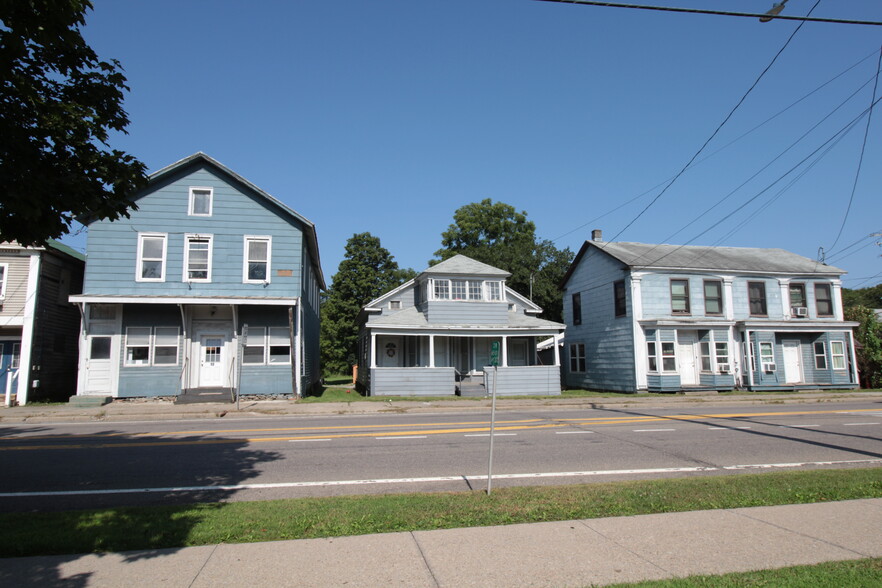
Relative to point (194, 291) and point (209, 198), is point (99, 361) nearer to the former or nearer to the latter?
point (194, 291)

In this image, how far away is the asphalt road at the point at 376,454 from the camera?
7.61m

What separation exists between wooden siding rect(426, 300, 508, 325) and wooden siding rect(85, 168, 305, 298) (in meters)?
6.72

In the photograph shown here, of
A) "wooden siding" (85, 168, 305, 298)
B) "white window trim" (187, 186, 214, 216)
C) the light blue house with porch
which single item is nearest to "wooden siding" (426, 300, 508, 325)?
the light blue house with porch

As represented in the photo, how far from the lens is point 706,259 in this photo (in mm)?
28875

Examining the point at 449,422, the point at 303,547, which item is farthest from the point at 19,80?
the point at 449,422

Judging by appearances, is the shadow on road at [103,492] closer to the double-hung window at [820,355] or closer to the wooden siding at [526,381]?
the wooden siding at [526,381]

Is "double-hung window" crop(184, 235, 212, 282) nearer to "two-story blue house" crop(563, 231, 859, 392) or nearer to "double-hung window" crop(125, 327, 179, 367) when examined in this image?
"double-hung window" crop(125, 327, 179, 367)

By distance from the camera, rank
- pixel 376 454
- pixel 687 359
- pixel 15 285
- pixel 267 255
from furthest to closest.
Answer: pixel 687 359
pixel 267 255
pixel 15 285
pixel 376 454

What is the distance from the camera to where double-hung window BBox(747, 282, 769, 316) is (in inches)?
1107

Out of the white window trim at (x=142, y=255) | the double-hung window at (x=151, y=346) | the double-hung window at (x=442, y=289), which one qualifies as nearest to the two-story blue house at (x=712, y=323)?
the double-hung window at (x=442, y=289)

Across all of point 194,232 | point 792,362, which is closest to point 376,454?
point 194,232

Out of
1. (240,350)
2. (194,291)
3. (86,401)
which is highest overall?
(194,291)

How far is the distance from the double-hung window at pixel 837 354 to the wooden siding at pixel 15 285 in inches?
1452

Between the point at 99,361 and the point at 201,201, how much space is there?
24.1ft
